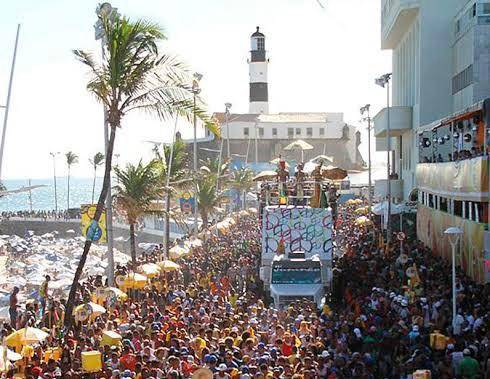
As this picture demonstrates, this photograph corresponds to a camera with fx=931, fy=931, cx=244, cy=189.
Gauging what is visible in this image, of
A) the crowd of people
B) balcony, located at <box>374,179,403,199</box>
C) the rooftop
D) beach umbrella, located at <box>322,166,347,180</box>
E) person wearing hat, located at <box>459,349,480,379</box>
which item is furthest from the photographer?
the rooftop

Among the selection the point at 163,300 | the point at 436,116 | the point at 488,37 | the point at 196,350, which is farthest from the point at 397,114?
the point at 196,350

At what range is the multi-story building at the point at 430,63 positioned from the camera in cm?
4153

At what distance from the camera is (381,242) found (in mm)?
37031

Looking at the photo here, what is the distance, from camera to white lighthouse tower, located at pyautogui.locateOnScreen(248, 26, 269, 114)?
101500mm

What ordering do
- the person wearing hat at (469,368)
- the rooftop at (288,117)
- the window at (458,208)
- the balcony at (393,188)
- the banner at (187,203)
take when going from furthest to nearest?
the rooftop at (288,117), the balcony at (393,188), the banner at (187,203), the window at (458,208), the person wearing hat at (469,368)

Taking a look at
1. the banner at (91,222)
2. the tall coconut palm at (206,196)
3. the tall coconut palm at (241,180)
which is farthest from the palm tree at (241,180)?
the banner at (91,222)

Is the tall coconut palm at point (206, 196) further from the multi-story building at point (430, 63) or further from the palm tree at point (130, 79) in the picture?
the palm tree at point (130, 79)

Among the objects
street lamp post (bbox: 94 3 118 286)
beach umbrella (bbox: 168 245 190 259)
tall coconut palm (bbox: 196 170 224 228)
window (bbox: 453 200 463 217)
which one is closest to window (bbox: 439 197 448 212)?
window (bbox: 453 200 463 217)

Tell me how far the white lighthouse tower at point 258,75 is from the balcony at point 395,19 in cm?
3822

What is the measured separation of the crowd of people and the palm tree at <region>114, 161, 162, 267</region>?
13.7 ft

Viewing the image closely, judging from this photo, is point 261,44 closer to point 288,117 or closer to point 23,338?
point 288,117

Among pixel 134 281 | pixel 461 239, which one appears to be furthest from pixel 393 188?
pixel 134 281

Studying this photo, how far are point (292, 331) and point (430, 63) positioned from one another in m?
32.2

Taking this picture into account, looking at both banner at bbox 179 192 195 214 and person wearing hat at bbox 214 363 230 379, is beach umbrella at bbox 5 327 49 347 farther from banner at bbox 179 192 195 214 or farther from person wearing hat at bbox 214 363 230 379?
banner at bbox 179 192 195 214
